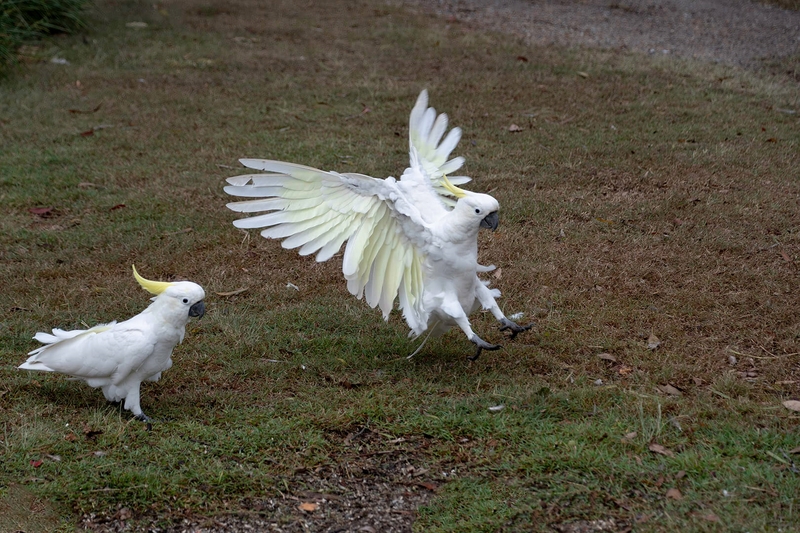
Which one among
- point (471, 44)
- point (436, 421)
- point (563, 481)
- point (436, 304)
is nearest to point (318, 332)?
point (436, 304)

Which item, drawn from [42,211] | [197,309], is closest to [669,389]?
[197,309]

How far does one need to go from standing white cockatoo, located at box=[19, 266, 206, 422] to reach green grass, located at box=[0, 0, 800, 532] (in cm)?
22

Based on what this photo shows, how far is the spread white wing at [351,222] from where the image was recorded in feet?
10.9

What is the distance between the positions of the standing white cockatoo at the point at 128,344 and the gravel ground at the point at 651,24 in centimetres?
654

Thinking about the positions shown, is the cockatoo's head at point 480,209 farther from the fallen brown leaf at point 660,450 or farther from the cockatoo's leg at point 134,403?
the cockatoo's leg at point 134,403

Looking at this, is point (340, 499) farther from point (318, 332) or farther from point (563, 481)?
point (318, 332)

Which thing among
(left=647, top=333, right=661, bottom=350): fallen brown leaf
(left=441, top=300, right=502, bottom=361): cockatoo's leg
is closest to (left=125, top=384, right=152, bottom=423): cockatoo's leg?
(left=441, top=300, right=502, bottom=361): cockatoo's leg

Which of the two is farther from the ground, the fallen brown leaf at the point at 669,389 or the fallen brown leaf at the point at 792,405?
the fallen brown leaf at the point at 792,405

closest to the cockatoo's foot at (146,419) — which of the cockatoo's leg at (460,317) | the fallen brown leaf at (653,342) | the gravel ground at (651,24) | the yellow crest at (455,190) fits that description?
the cockatoo's leg at (460,317)

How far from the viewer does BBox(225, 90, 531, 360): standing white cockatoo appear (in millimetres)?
3332

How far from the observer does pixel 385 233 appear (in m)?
3.50

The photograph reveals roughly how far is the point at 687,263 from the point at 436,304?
1757mm

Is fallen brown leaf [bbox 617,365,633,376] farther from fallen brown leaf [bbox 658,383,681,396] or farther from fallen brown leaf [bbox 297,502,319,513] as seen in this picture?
fallen brown leaf [bbox 297,502,319,513]

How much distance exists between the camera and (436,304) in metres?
3.51
